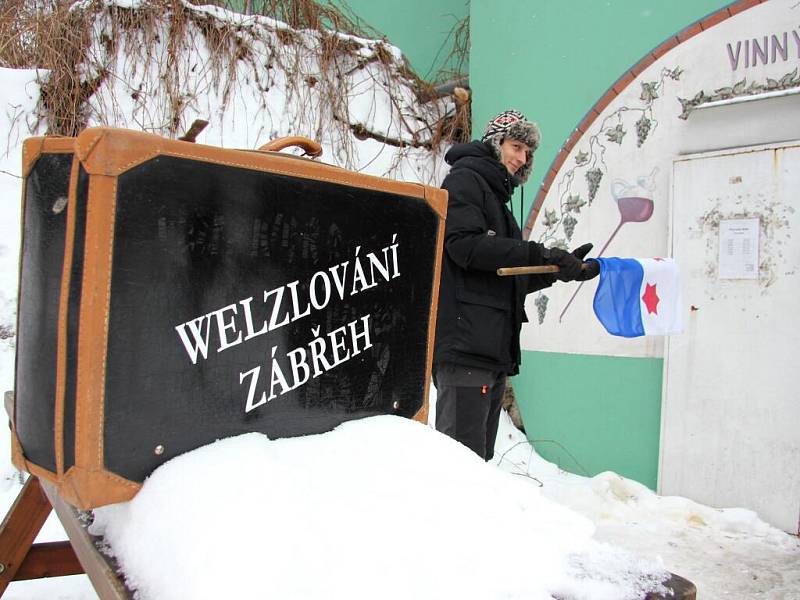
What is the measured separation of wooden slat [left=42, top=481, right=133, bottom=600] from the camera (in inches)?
35.0

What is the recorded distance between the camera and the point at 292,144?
1.43 meters

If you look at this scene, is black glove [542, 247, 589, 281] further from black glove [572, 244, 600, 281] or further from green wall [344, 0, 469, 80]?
green wall [344, 0, 469, 80]

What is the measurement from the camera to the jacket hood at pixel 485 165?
224 cm

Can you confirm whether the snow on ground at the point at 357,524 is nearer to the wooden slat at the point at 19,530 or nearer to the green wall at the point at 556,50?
the wooden slat at the point at 19,530

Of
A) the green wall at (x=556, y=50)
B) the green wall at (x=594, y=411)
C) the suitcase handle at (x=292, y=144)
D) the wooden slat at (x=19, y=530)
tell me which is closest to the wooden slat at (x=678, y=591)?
the suitcase handle at (x=292, y=144)

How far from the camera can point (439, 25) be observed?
5.70 meters

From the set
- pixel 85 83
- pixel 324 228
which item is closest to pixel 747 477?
pixel 324 228

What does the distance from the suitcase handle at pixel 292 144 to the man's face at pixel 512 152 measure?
102cm

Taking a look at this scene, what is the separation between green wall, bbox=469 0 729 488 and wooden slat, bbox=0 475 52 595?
2.72 meters

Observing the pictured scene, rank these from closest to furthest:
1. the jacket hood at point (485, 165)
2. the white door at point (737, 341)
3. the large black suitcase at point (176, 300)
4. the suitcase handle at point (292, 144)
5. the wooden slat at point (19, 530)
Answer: the large black suitcase at point (176, 300)
the suitcase handle at point (292, 144)
the wooden slat at point (19, 530)
the jacket hood at point (485, 165)
the white door at point (737, 341)

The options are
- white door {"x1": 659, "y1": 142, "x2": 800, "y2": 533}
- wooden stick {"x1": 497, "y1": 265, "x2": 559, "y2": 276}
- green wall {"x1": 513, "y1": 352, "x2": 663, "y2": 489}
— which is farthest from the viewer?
green wall {"x1": 513, "y1": 352, "x2": 663, "y2": 489}

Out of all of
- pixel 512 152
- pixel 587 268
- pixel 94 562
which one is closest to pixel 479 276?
pixel 587 268

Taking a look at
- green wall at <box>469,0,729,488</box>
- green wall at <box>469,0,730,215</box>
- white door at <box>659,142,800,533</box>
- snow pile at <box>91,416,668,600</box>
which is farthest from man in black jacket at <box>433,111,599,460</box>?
green wall at <box>469,0,730,215</box>

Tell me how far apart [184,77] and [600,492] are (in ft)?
11.8
